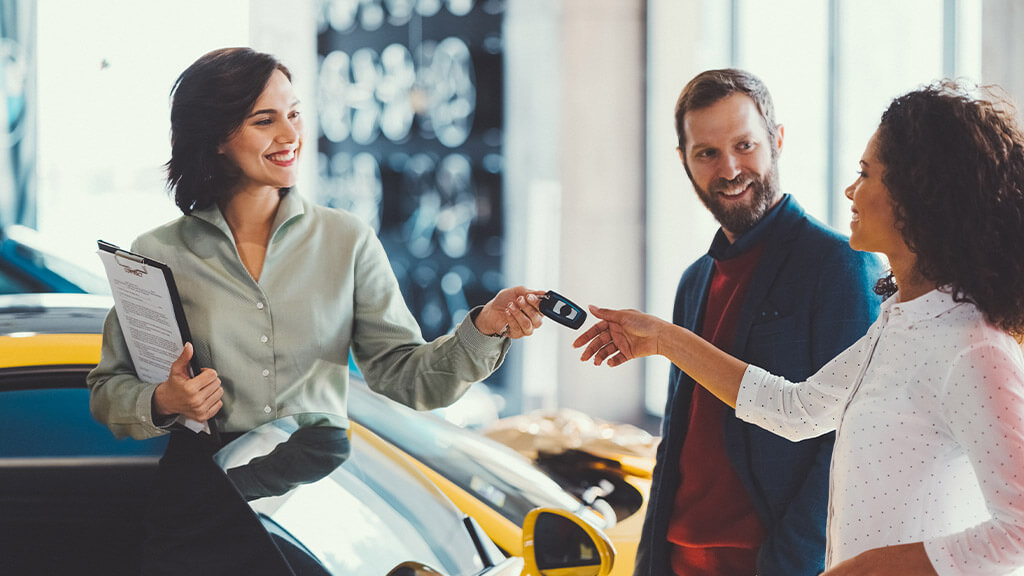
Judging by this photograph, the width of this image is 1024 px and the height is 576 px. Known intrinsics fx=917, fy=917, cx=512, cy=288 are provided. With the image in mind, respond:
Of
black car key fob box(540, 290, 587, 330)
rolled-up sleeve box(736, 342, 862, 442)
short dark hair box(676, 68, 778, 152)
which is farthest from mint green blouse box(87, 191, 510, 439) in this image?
short dark hair box(676, 68, 778, 152)

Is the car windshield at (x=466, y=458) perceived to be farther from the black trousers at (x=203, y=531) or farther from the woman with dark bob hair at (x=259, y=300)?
the black trousers at (x=203, y=531)

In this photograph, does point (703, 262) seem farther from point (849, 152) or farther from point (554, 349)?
point (554, 349)

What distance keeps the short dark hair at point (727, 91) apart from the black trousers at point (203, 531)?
109cm

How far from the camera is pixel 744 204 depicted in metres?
1.71

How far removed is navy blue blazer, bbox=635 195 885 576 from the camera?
1504mm

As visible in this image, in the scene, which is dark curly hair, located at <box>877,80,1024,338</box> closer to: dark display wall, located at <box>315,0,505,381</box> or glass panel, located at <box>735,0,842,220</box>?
glass panel, located at <box>735,0,842,220</box>

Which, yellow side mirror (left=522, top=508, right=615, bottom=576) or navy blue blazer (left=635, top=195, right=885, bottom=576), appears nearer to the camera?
yellow side mirror (left=522, top=508, right=615, bottom=576)

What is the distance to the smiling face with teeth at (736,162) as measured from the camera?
1714 millimetres

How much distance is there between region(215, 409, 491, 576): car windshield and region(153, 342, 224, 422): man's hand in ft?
Answer: 0.49

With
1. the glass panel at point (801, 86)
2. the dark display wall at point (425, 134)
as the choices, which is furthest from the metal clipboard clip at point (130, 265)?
the dark display wall at point (425, 134)

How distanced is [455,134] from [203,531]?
5.38m

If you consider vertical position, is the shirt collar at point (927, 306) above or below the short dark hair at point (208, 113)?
below

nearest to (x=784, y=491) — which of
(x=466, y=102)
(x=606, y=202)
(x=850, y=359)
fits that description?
(x=850, y=359)

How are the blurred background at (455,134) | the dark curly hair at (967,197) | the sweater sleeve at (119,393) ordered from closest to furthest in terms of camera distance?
1. the dark curly hair at (967,197)
2. the sweater sleeve at (119,393)
3. the blurred background at (455,134)
